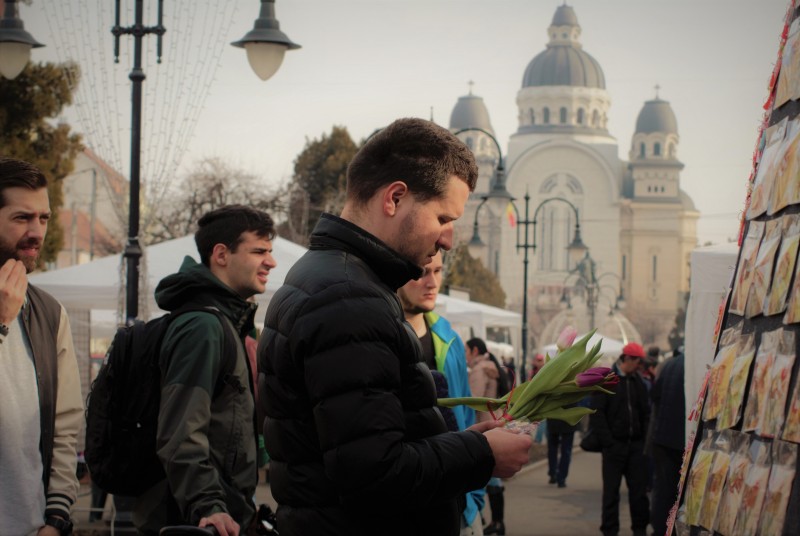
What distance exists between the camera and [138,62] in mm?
11086

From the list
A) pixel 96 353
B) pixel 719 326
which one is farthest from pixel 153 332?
pixel 96 353

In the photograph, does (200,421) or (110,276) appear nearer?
(200,421)

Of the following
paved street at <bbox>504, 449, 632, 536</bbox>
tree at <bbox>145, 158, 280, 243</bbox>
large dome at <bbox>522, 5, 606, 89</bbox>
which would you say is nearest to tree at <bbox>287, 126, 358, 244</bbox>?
tree at <bbox>145, 158, 280, 243</bbox>

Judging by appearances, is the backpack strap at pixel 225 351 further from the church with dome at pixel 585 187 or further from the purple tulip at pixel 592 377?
the church with dome at pixel 585 187

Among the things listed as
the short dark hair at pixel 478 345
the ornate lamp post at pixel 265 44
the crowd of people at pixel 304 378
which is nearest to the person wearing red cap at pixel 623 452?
the short dark hair at pixel 478 345

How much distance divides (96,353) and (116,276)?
2183cm

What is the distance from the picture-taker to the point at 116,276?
45.4ft

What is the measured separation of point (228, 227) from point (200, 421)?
98cm

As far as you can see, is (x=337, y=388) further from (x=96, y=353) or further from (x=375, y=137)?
(x=96, y=353)

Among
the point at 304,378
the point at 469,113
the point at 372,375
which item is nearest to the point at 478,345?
the point at 304,378

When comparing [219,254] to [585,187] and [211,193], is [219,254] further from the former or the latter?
[585,187]

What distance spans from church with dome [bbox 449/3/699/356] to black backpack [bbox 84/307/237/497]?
135m

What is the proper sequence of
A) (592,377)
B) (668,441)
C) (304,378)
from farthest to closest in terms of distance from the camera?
(668,441) → (592,377) → (304,378)

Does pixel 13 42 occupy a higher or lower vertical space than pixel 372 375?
higher
